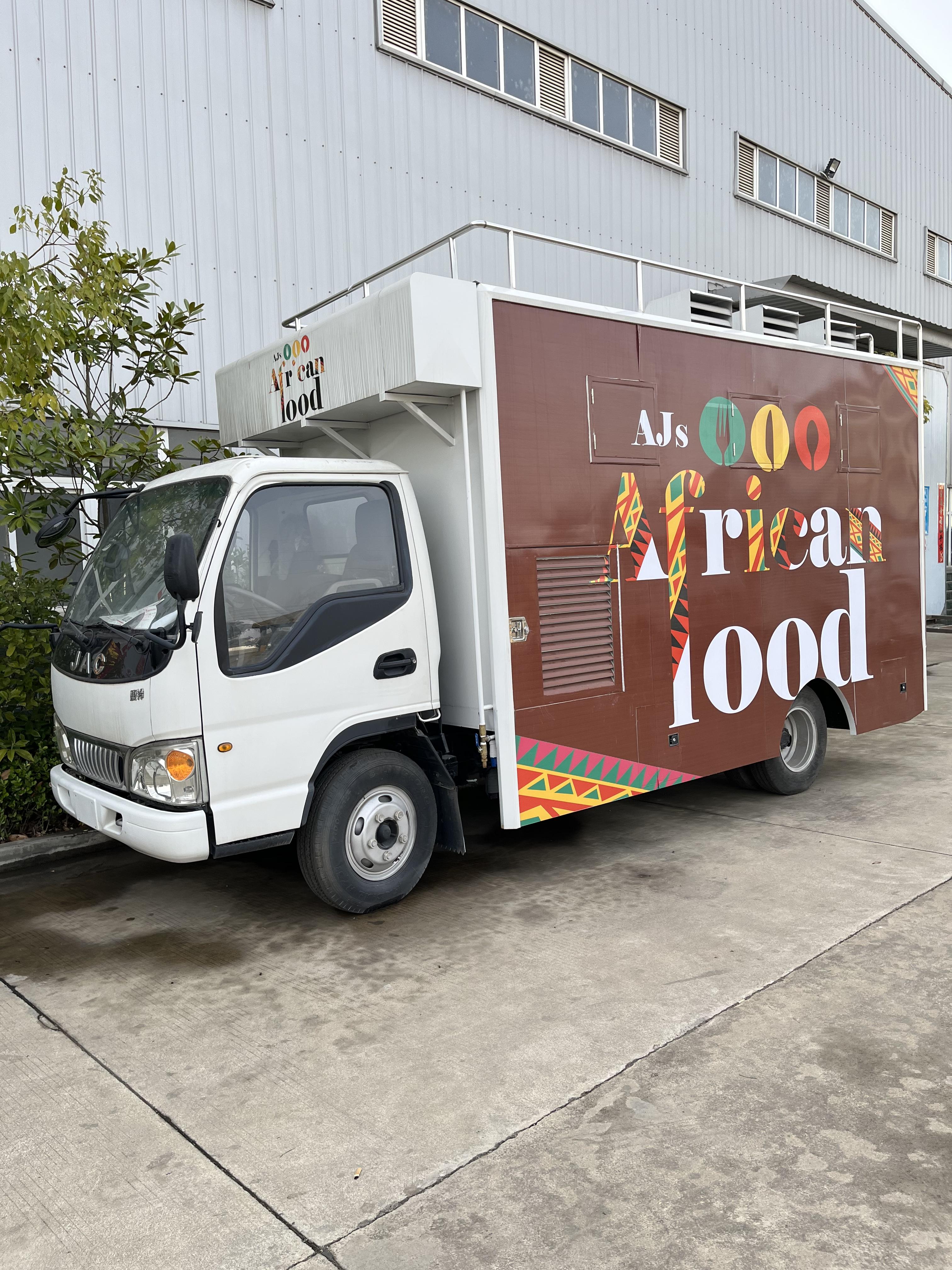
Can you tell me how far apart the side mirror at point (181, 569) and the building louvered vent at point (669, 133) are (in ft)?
42.3

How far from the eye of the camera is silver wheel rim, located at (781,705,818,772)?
7.26 meters

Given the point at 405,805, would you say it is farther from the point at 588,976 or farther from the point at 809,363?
the point at 809,363

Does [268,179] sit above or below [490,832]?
above

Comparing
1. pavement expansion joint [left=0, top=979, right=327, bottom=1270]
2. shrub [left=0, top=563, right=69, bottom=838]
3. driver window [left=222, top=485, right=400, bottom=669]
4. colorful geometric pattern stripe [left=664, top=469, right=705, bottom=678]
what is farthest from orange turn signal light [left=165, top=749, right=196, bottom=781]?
colorful geometric pattern stripe [left=664, top=469, right=705, bottom=678]

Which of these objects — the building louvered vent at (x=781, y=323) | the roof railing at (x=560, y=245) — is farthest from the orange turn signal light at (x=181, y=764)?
the building louvered vent at (x=781, y=323)

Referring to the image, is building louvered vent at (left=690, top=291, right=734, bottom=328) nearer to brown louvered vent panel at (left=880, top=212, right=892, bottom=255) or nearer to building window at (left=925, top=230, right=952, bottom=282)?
brown louvered vent panel at (left=880, top=212, right=892, bottom=255)

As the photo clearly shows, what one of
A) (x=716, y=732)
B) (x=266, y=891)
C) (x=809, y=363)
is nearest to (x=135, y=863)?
(x=266, y=891)

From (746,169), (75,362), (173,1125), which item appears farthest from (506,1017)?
(746,169)

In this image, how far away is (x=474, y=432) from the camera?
5234 mm

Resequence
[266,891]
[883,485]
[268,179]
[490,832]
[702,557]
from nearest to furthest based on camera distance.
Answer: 1. [266,891]
2. [702,557]
3. [490,832]
4. [883,485]
5. [268,179]

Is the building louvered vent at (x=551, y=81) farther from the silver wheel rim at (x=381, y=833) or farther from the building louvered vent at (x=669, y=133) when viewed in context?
the silver wheel rim at (x=381, y=833)

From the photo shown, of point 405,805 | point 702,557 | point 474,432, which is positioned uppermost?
point 474,432

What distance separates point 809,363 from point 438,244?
3.08 meters

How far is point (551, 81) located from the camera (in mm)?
12969
